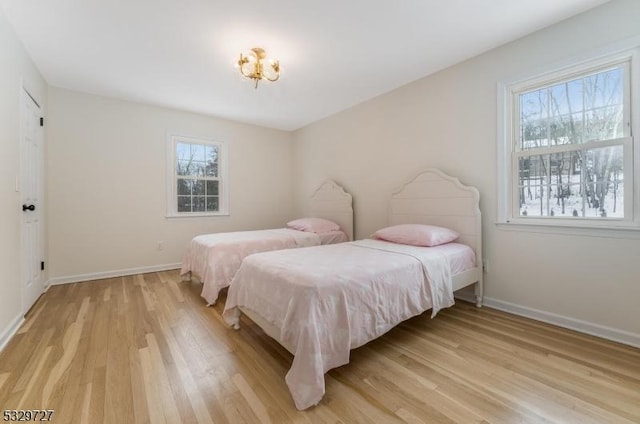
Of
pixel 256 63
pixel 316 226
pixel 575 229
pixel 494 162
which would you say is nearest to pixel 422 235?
pixel 494 162

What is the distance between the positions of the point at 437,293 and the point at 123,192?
4.22m

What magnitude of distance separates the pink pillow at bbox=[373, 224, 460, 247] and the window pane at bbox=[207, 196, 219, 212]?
3144 millimetres

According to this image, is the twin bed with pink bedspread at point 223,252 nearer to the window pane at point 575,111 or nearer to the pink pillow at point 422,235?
the pink pillow at point 422,235

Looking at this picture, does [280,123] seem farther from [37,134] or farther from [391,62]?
[37,134]

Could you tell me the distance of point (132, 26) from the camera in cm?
225

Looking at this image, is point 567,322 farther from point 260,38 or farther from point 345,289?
point 260,38

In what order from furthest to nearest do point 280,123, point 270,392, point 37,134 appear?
point 280,123, point 37,134, point 270,392

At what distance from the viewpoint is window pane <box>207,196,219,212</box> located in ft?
15.2

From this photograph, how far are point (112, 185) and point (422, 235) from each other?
4.11 m

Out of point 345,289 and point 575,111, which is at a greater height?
point 575,111

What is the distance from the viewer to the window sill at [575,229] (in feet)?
6.42

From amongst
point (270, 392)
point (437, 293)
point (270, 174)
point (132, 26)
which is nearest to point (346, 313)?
point (270, 392)

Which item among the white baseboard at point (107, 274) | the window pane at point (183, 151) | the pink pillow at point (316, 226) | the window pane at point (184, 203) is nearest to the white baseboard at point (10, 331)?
the white baseboard at point (107, 274)

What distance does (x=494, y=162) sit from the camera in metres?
2.62
